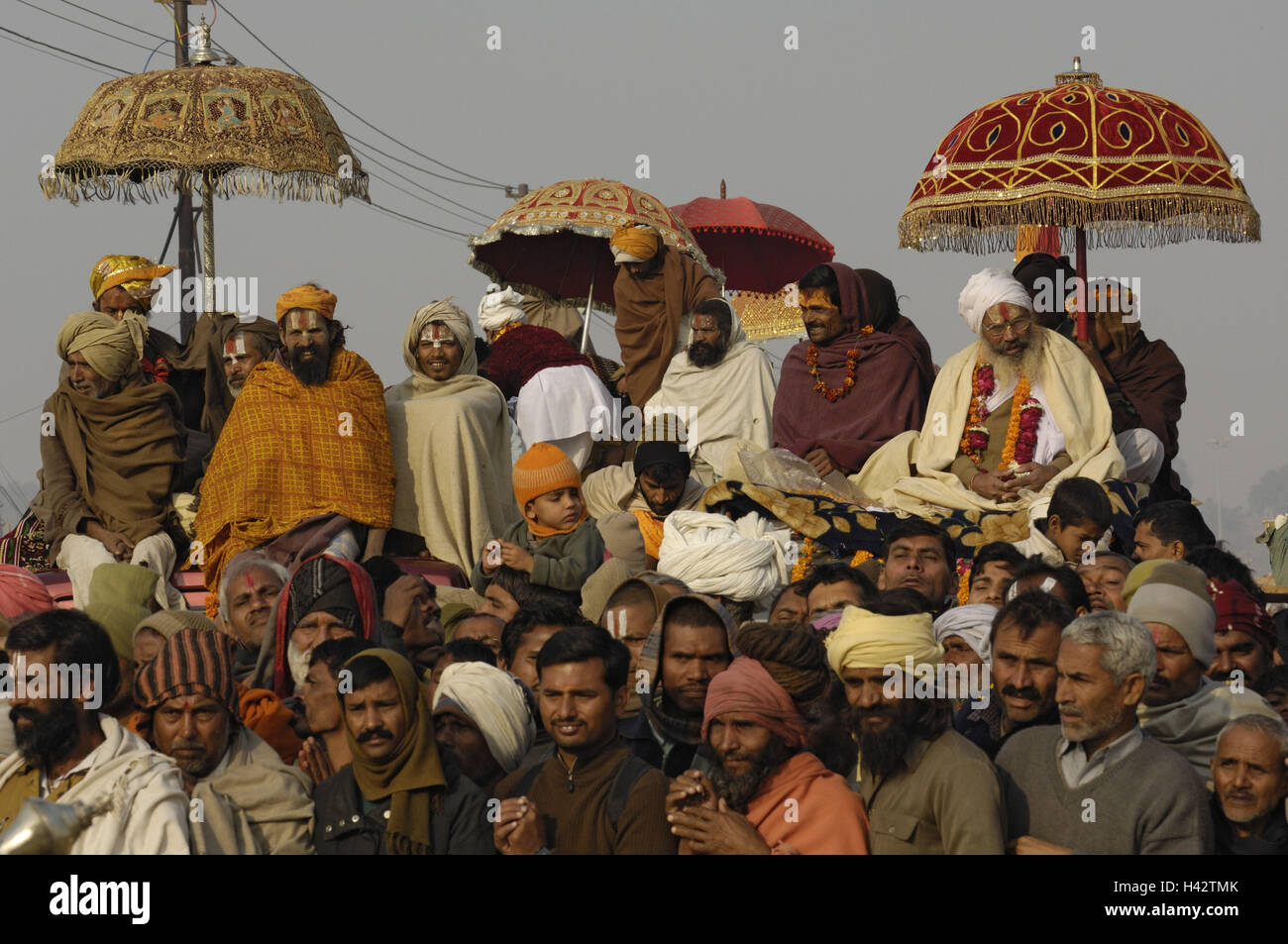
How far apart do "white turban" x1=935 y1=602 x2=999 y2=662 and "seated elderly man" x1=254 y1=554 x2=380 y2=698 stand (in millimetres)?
2180

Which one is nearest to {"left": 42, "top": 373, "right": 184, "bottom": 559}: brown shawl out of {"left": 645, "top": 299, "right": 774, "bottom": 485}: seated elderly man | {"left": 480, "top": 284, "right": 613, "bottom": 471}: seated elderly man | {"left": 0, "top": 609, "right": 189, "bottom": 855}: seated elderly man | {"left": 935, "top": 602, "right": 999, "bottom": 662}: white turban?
{"left": 480, "top": 284, "right": 613, "bottom": 471}: seated elderly man

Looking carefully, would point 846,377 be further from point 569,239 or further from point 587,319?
point 569,239

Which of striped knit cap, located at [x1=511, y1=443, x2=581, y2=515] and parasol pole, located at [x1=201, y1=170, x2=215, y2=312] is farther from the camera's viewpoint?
parasol pole, located at [x1=201, y1=170, x2=215, y2=312]

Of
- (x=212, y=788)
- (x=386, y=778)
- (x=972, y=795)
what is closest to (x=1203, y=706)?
(x=972, y=795)

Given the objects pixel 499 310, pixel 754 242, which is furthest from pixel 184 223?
pixel 499 310

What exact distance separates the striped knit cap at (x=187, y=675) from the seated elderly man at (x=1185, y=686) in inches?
114

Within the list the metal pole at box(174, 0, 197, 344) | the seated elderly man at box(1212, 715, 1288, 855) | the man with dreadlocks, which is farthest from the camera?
the metal pole at box(174, 0, 197, 344)

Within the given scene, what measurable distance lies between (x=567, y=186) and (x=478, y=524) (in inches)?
150

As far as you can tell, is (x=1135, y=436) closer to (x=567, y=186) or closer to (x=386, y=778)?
(x=567, y=186)

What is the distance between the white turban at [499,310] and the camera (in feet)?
44.7

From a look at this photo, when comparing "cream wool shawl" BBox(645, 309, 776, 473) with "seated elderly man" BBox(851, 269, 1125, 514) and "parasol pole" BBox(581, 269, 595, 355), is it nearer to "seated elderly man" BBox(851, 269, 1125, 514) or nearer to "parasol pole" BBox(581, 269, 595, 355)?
"seated elderly man" BBox(851, 269, 1125, 514)

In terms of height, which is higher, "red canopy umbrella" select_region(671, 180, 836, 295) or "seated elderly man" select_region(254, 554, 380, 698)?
"red canopy umbrella" select_region(671, 180, 836, 295)

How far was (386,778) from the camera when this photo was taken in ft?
19.9

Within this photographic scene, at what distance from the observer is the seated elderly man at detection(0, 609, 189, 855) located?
5.60 meters
